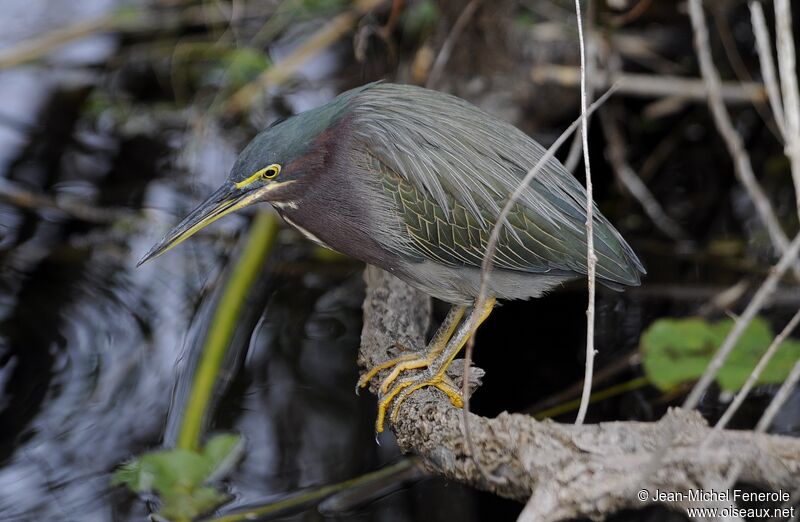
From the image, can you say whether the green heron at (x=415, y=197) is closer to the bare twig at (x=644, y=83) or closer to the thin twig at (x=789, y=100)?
the thin twig at (x=789, y=100)

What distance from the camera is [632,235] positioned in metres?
4.29

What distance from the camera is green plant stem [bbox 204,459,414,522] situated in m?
3.00

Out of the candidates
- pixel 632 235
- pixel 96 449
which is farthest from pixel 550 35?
pixel 96 449

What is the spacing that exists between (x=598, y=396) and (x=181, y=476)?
1554mm

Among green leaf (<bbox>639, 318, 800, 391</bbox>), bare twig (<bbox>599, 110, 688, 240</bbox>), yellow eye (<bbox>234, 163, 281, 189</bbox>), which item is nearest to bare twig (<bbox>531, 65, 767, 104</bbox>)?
bare twig (<bbox>599, 110, 688, 240</bbox>)

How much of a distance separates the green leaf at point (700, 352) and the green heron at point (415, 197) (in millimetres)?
800

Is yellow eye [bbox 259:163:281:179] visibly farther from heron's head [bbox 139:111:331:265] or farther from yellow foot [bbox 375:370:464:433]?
yellow foot [bbox 375:370:464:433]

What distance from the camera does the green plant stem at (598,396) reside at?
3475 millimetres

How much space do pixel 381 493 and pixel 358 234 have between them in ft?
3.25

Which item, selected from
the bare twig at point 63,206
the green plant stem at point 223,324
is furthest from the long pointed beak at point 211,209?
the bare twig at point 63,206

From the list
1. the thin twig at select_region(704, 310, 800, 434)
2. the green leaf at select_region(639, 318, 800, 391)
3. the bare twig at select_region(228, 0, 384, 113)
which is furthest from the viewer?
the bare twig at select_region(228, 0, 384, 113)

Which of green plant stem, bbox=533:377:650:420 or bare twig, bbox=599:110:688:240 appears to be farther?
bare twig, bbox=599:110:688:240

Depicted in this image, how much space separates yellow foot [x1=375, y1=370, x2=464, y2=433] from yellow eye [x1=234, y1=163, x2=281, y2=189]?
641mm

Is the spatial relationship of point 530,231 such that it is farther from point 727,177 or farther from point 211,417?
point 727,177
